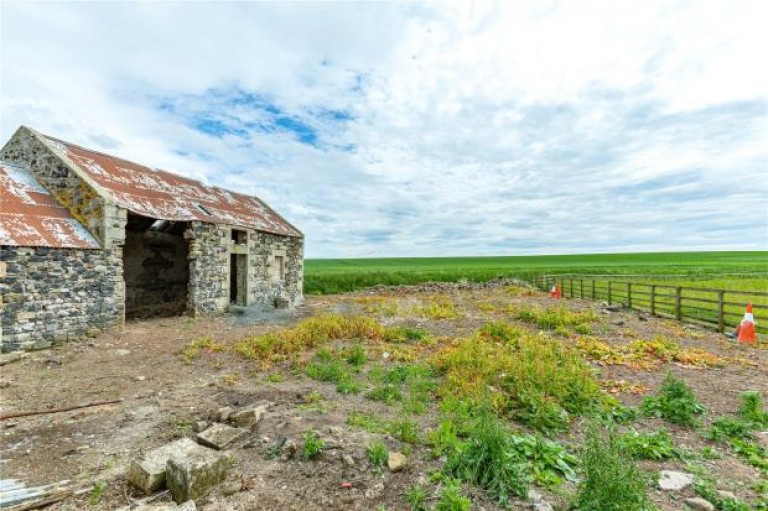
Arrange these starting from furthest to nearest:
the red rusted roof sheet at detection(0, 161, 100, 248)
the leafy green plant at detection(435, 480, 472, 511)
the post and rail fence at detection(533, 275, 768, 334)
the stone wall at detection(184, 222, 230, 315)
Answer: the stone wall at detection(184, 222, 230, 315) → the post and rail fence at detection(533, 275, 768, 334) → the red rusted roof sheet at detection(0, 161, 100, 248) → the leafy green plant at detection(435, 480, 472, 511)

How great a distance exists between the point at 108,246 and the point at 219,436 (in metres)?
8.68

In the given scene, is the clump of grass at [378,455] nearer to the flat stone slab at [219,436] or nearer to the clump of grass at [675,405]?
the flat stone slab at [219,436]

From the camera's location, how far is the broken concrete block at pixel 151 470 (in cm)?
362

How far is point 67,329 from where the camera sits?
971cm

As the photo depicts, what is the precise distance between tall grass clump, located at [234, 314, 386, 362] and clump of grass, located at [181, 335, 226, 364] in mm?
459

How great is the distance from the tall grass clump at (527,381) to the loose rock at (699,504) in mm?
1627

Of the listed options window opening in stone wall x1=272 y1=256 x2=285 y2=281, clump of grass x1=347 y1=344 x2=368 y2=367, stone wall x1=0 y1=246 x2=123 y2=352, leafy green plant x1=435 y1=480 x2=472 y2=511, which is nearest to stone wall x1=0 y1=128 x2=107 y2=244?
stone wall x1=0 y1=246 x2=123 y2=352

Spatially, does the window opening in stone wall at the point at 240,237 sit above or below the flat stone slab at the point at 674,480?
above

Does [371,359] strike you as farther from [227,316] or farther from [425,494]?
[227,316]

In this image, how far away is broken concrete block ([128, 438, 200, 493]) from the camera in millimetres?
3625

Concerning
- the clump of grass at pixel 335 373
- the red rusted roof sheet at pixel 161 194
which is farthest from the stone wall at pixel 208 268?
the clump of grass at pixel 335 373

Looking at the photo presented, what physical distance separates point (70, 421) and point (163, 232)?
40.5ft

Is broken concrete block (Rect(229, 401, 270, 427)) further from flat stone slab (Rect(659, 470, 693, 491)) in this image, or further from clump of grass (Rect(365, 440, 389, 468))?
flat stone slab (Rect(659, 470, 693, 491))

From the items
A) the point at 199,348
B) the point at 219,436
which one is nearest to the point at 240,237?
the point at 199,348
